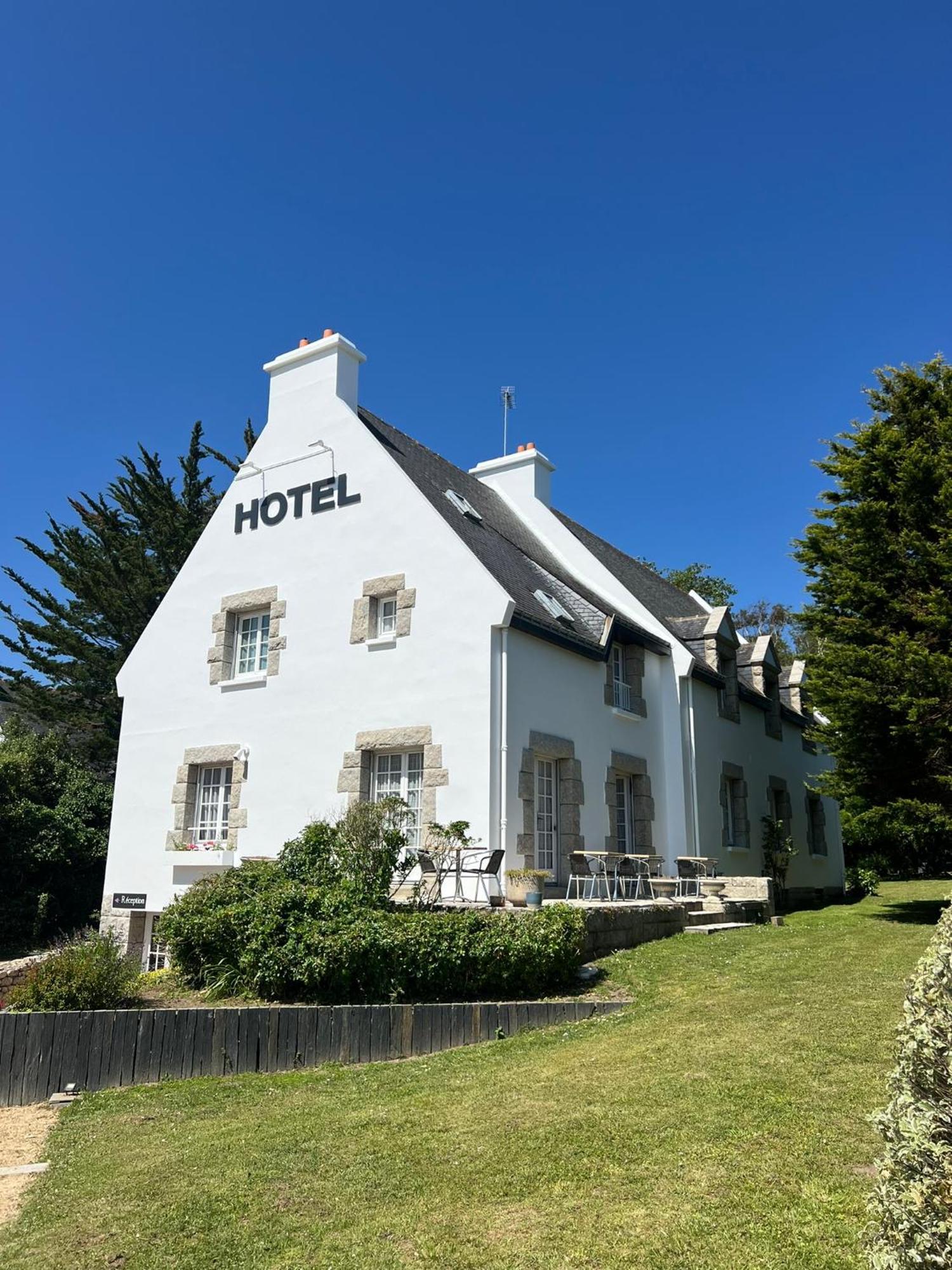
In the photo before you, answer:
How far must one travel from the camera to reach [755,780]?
20281mm

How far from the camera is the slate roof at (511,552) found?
45.6 ft

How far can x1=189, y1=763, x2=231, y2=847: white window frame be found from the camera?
50.8 feet

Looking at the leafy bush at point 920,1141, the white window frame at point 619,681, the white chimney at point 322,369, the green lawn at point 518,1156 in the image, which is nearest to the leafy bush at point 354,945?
the green lawn at point 518,1156

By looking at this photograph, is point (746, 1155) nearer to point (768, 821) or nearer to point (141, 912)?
point (141, 912)

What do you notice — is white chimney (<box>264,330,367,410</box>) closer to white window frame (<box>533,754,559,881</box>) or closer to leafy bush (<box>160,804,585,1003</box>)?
white window frame (<box>533,754,559,881</box>)


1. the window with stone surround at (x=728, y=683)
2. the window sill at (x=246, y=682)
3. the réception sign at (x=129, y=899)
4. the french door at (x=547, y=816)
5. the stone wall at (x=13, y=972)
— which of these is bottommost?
the stone wall at (x=13, y=972)

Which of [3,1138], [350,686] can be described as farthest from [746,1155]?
[350,686]

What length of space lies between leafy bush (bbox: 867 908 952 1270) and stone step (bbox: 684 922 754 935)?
1003 cm

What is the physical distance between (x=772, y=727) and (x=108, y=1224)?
19.1 meters

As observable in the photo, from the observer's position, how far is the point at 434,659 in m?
13.5

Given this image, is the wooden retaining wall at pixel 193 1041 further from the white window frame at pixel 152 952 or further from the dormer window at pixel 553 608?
the white window frame at pixel 152 952

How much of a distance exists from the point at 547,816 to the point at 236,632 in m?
6.28

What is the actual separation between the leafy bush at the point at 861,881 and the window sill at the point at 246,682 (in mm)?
14503

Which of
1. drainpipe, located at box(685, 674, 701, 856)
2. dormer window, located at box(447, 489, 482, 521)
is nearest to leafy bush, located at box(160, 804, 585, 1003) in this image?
drainpipe, located at box(685, 674, 701, 856)
